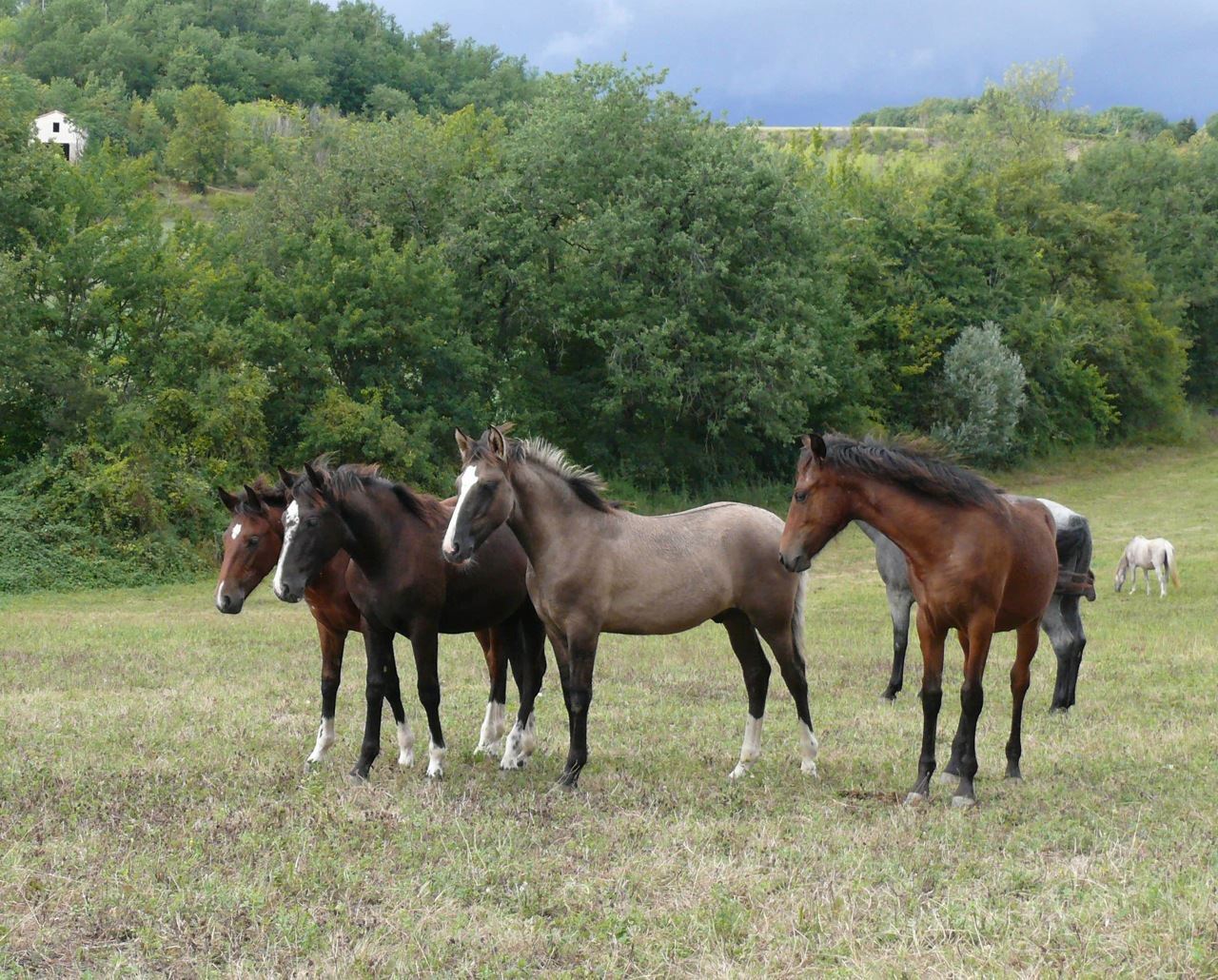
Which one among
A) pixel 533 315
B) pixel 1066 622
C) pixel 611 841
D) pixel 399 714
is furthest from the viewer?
pixel 533 315

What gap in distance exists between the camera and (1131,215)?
52.5 m

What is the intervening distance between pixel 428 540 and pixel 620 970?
4443 millimetres

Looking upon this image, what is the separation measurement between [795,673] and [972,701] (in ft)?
4.72

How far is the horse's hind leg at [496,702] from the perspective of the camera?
9.39m

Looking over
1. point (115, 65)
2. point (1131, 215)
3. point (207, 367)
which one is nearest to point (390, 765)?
point (207, 367)

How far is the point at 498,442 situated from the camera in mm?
→ 8086

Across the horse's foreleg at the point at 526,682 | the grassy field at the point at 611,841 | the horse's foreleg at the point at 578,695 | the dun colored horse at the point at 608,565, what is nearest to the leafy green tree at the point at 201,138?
the grassy field at the point at 611,841

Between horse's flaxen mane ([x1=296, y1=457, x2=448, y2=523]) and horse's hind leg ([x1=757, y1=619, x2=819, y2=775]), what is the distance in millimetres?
2494

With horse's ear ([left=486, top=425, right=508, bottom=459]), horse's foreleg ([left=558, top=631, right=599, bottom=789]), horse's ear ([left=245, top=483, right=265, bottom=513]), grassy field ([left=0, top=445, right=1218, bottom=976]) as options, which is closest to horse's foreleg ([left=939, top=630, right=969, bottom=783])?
grassy field ([left=0, top=445, right=1218, bottom=976])

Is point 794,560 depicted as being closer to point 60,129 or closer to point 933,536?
point 933,536

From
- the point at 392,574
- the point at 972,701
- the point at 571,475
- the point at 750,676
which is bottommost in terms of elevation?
the point at 750,676

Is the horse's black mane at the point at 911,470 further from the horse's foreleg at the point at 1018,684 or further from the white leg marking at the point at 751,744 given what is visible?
the white leg marking at the point at 751,744

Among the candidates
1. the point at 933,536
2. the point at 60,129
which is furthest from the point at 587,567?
the point at 60,129

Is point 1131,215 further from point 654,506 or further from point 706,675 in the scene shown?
point 706,675
